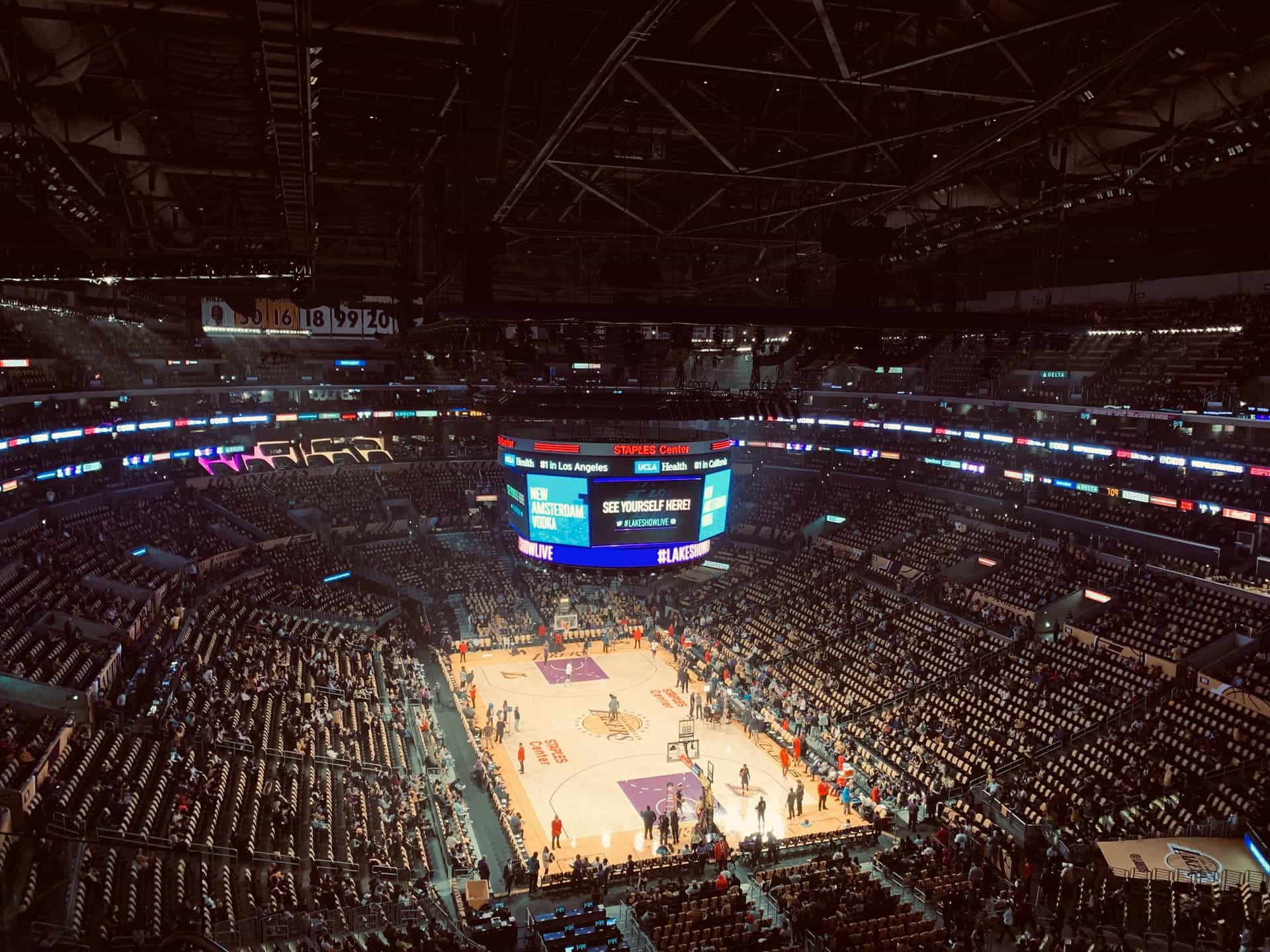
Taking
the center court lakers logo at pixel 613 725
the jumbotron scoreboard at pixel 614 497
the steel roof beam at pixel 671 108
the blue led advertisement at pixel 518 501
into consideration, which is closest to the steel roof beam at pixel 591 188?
the steel roof beam at pixel 671 108

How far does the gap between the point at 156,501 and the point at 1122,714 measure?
1269 inches

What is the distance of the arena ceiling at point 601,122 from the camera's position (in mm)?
6723

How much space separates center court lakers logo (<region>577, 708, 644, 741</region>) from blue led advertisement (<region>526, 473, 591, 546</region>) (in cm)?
579

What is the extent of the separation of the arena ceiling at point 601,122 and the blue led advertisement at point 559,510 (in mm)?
5853

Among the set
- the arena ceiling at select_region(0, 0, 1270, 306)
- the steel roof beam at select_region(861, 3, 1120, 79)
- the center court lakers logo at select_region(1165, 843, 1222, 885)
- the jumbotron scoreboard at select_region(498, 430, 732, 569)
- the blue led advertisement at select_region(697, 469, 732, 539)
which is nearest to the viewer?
the steel roof beam at select_region(861, 3, 1120, 79)

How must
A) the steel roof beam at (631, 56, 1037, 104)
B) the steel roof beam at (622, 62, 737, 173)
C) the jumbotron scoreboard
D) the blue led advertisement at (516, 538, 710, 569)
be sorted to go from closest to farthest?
the steel roof beam at (631, 56, 1037, 104), the steel roof beam at (622, 62, 737, 173), the jumbotron scoreboard, the blue led advertisement at (516, 538, 710, 569)

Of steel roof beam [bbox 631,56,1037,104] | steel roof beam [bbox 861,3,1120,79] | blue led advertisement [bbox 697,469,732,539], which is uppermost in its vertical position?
steel roof beam [bbox 861,3,1120,79]

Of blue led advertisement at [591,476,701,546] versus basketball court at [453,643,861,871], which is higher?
blue led advertisement at [591,476,701,546]

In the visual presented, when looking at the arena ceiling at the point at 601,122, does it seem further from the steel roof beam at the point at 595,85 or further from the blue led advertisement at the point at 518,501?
the blue led advertisement at the point at 518,501

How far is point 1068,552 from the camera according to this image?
27469 millimetres

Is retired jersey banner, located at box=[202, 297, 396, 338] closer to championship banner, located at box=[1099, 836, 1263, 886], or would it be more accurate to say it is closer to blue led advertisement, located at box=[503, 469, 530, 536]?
blue led advertisement, located at box=[503, 469, 530, 536]

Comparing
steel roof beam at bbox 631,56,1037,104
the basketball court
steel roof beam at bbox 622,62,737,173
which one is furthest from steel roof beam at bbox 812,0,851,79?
the basketball court

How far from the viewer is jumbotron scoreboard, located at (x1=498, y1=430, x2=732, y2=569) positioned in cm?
2059

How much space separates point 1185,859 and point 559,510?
13840 mm
